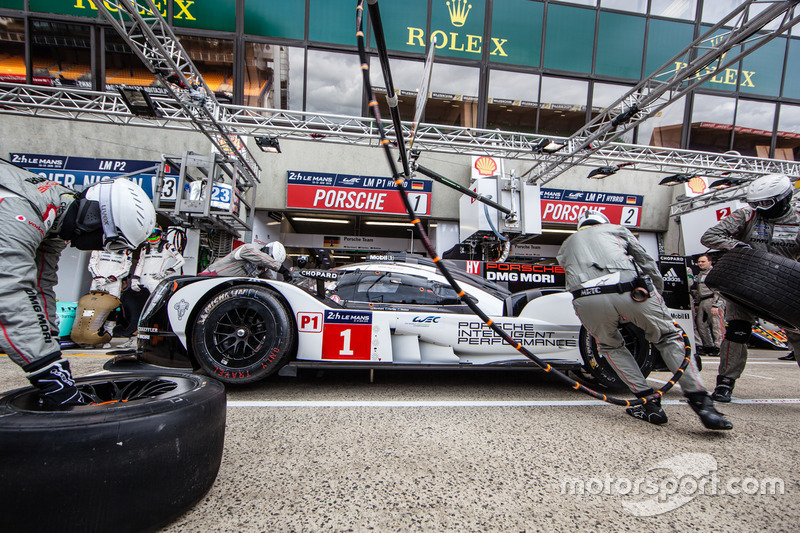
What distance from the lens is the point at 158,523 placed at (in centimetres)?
123

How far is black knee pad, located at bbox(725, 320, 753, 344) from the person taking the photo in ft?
9.85

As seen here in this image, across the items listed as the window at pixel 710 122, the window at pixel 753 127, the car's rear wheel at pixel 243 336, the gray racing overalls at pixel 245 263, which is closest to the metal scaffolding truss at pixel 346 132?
the window at pixel 710 122

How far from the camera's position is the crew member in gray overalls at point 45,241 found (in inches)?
55.1

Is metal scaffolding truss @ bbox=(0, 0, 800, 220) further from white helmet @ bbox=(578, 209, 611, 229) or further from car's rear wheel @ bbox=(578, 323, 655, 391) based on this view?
car's rear wheel @ bbox=(578, 323, 655, 391)

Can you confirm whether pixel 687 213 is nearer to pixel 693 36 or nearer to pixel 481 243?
pixel 693 36

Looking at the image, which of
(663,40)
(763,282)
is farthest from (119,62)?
(663,40)

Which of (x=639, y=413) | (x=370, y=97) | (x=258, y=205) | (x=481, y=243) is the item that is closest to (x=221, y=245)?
(x=258, y=205)

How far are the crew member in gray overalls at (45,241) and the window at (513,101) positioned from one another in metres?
11.1

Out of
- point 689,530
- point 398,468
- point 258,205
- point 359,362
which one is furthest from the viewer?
point 258,205

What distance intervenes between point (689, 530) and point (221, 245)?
10733 mm

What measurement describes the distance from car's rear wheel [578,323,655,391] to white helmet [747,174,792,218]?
1.29m

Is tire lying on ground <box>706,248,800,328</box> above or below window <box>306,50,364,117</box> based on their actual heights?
below

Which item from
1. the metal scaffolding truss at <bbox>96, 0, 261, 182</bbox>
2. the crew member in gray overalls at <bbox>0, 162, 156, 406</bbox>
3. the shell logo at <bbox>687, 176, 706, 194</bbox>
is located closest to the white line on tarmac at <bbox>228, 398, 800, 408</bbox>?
the crew member in gray overalls at <bbox>0, 162, 156, 406</bbox>

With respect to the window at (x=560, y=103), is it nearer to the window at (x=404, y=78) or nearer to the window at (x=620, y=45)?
the window at (x=620, y=45)
